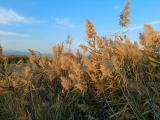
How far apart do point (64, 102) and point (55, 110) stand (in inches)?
6.1

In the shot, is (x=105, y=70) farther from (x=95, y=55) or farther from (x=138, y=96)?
(x=95, y=55)

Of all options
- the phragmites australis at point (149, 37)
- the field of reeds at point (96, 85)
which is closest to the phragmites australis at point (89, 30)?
the field of reeds at point (96, 85)

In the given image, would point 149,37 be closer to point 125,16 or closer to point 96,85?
point 125,16

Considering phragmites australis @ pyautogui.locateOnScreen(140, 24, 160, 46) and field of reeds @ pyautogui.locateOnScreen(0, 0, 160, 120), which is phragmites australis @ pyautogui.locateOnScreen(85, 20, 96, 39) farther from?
phragmites australis @ pyautogui.locateOnScreen(140, 24, 160, 46)

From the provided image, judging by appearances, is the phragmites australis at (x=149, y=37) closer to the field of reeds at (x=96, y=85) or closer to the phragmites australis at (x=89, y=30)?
the field of reeds at (x=96, y=85)

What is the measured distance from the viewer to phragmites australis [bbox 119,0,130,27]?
4.38 m

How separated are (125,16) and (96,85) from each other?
94 cm

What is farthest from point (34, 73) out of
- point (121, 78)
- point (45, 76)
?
point (121, 78)

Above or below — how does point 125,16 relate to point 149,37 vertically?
above

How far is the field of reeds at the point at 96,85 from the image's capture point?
3746mm

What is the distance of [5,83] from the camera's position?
5.16 metres

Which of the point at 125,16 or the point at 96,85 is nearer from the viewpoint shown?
the point at 96,85

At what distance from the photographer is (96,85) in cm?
409

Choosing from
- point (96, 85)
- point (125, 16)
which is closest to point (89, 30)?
point (125, 16)
